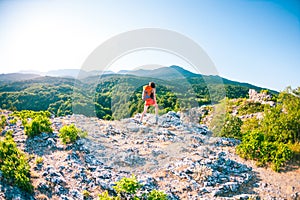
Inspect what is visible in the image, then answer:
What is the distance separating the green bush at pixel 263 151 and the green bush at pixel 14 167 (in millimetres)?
8270

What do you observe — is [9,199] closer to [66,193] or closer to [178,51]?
[66,193]

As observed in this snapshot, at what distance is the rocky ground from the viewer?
8633 millimetres

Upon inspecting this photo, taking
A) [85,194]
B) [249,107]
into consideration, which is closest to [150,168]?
[85,194]

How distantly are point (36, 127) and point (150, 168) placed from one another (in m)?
5.17

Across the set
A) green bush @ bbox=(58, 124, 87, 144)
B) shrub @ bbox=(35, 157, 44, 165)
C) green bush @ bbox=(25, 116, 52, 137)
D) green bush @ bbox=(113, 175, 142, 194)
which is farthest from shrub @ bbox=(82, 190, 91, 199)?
green bush @ bbox=(25, 116, 52, 137)

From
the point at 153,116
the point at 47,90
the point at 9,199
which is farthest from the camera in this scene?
the point at 47,90

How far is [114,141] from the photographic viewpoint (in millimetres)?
12227

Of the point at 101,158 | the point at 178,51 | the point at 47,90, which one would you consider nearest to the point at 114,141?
the point at 101,158

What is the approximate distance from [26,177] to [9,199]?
864 millimetres

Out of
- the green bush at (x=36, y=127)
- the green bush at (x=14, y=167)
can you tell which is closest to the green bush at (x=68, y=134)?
the green bush at (x=36, y=127)

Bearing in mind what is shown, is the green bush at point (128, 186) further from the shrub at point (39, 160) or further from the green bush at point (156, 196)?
the shrub at point (39, 160)

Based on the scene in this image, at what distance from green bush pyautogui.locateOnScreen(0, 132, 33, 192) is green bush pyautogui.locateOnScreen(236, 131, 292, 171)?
827cm

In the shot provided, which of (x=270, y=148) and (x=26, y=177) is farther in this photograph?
(x=270, y=148)

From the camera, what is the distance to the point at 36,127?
36.9 feet
